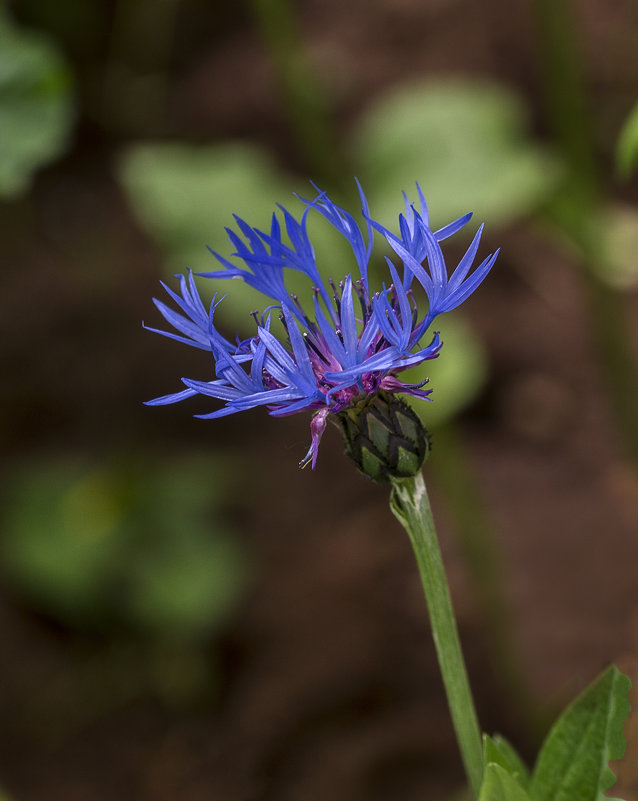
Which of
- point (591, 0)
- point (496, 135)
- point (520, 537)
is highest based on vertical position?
point (591, 0)

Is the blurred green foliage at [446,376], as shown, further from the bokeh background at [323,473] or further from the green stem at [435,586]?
the green stem at [435,586]

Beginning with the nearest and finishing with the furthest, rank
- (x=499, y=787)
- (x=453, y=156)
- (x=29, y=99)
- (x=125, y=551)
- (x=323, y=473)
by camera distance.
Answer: (x=499, y=787) < (x=29, y=99) < (x=453, y=156) < (x=125, y=551) < (x=323, y=473)

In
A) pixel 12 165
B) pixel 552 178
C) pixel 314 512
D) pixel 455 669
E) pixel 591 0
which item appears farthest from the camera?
pixel 591 0

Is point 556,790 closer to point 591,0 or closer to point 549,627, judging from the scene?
point 549,627

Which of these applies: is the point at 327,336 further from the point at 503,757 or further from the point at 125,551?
the point at 125,551

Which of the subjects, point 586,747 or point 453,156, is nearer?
point 586,747

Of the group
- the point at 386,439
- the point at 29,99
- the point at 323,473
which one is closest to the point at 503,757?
the point at 386,439

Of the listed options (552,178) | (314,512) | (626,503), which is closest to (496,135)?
(552,178)

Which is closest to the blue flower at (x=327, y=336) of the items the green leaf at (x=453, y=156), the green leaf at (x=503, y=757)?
the green leaf at (x=503, y=757)
